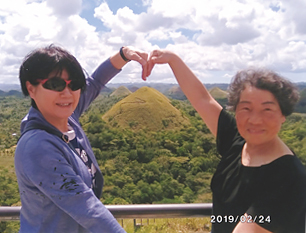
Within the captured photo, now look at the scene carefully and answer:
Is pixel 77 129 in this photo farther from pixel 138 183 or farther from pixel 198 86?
pixel 138 183

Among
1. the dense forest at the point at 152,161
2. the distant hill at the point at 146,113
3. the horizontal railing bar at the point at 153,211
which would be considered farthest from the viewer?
the distant hill at the point at 146,113

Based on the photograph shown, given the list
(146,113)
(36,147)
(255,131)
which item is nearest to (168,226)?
(255,131)

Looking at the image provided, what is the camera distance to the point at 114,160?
1441 centimetres

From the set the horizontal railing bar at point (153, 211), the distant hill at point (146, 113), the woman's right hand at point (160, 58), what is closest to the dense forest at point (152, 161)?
the distant hill at point (146, 113)

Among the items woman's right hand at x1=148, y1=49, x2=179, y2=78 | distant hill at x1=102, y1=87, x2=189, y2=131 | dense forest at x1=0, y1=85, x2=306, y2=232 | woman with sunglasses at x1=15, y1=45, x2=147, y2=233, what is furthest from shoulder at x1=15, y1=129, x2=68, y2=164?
distant hill at x1=102, y1=87, x2=189, y2=131

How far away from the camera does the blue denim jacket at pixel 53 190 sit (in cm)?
86

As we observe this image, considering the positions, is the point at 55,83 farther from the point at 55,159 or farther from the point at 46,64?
the point at 55,159

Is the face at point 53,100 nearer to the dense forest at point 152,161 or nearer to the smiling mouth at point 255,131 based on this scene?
the smiling mouth at point 255,131

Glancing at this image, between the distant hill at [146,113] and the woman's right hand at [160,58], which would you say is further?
the distant hill at [146,113]

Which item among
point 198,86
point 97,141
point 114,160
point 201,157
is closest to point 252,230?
point 198,86

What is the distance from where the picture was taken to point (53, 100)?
0.98 meters

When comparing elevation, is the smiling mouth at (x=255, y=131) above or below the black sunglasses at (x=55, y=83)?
below

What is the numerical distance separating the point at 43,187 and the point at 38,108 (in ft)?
0.92

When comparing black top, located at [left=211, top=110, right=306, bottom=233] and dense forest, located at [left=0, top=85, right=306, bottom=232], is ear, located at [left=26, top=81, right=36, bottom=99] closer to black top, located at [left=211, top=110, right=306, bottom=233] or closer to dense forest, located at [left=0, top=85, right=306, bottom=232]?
black top, located at [left=211, top=110, right=306, bottom=233]
